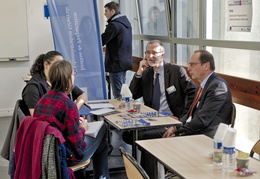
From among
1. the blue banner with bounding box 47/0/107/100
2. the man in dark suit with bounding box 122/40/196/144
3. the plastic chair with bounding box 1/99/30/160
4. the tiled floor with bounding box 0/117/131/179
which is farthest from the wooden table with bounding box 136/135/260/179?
the blue banner with bounding box 47/0/107/100

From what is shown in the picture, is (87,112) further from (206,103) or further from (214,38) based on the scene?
(214,38)

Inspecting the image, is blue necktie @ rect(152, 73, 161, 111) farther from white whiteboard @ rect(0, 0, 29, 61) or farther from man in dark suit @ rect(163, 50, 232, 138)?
white whiteboard @ rect(0, 0, 29, 61)

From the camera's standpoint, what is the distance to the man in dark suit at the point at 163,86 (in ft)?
15.1

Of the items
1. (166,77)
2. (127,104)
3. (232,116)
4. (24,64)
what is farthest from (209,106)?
(24,64)

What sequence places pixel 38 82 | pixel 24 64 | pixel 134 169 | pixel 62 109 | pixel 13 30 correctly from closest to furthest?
1. pixel 134 169
2. pixel 62 109
3. pixel 38 82
4. pixel 13 30
5. pixel 24 64

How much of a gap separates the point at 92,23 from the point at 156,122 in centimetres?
226

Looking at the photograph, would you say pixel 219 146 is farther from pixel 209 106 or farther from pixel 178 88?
pixel 178 88

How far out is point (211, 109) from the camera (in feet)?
12.0

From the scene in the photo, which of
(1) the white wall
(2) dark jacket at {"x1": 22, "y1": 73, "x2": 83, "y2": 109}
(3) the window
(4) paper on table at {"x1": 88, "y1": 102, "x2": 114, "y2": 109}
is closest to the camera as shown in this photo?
(2) dark jacket at {"x1": 22, "y1": 73, "x2": 83, "y2": 109}

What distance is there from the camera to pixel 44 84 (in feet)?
13.1

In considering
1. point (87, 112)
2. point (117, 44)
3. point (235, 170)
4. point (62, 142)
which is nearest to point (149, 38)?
point (117, 44)

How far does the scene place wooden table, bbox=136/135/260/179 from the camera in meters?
2.33

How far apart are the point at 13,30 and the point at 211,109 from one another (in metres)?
5.60

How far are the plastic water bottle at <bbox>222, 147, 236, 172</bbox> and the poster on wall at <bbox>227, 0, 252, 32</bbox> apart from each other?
7.53 ft
